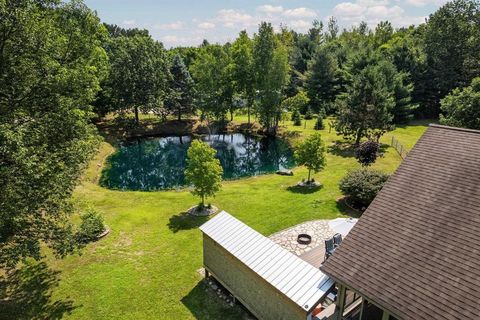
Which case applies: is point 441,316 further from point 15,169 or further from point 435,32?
point 435,32

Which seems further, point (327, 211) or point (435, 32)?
point (435, 32)

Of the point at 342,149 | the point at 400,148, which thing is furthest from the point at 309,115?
the point at 400,148

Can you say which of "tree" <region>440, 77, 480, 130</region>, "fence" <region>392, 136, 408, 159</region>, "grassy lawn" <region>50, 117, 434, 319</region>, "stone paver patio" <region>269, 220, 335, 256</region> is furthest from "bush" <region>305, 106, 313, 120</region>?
"stone paver patio" <region>269, 220, 335, 256</region>

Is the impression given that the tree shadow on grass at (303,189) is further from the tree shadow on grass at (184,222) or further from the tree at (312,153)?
the tree shadow on grass at (184,222)

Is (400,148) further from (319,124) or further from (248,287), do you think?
(248,287)

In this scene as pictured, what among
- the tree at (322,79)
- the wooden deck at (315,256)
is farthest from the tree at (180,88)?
the wooden deck at (315,256)

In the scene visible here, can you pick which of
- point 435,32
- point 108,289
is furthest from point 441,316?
point 435,32
